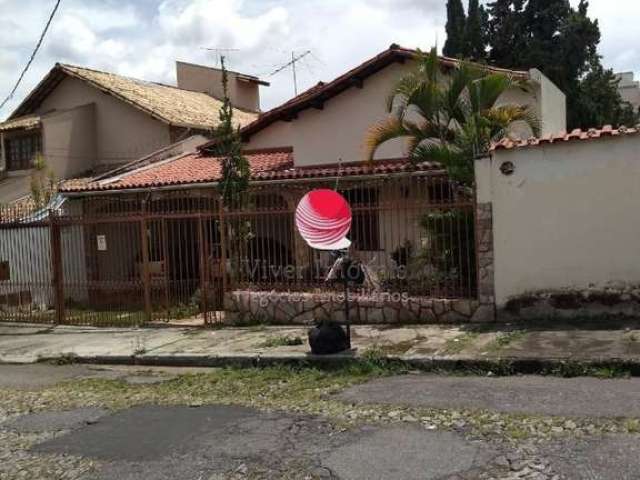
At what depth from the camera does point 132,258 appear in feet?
49.6

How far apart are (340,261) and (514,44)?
20.3 meters

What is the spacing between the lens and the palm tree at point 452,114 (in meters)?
11.0

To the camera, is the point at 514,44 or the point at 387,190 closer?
the point at 387,190

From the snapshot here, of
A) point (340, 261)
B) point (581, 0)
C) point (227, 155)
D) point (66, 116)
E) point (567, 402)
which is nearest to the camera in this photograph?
point (567, 402)

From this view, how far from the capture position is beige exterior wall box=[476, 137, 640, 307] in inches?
358

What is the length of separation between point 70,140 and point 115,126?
1.52 metres

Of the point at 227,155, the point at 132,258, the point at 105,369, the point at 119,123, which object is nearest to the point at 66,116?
the point at 119,123

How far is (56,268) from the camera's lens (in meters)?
13.7

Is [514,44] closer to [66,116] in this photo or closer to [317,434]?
[66,116]

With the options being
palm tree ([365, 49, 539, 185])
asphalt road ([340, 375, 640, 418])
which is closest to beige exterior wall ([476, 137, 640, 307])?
palm tree ([365, 49, 539, 185])

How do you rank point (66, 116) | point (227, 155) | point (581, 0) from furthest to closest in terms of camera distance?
point (581, 0), point (66, 116), point (227, 155)

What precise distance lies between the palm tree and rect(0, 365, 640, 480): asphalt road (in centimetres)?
479

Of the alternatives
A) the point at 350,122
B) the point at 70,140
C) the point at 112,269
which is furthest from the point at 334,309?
the point at 70,140

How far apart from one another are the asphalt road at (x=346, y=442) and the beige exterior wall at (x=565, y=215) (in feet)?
9.16
